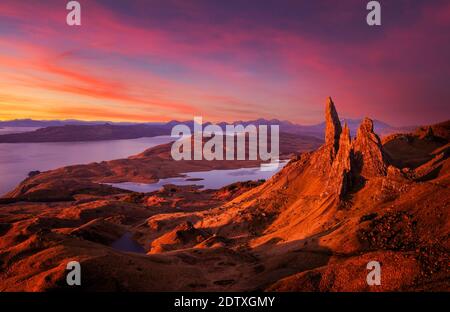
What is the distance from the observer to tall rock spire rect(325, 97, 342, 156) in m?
48.1

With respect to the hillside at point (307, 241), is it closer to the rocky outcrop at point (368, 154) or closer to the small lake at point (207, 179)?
the rocky outcrop at point (368, 154)

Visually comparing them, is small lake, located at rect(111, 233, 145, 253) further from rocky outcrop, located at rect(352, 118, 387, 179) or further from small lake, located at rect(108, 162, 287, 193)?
small lake, located at rect(108, 162, 287, 193)

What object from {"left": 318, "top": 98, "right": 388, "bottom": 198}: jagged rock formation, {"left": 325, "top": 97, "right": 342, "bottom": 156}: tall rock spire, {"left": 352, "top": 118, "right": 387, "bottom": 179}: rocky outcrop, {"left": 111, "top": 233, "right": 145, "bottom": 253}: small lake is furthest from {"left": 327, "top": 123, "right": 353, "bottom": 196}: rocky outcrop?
{"left": 111, "top": 233, "right": 145, "bottom": 253}: small lake

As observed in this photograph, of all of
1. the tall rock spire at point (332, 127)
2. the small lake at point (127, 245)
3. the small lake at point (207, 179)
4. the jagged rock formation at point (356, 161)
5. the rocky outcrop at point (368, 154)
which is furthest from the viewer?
the small lake at point (207, 179)

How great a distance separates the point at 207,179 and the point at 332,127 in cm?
12533

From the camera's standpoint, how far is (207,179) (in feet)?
560

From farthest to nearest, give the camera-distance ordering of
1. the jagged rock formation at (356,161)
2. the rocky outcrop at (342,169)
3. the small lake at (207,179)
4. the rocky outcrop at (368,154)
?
the small lake at (207,179) < the rocky outcrop at (342,169) < the jagged rock formation at (356,161) < the rocky outcrop at (368,154)

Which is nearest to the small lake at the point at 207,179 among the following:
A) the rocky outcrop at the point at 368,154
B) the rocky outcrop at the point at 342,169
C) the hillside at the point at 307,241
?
the hillside at the point at 307,241

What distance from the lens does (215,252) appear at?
33.8 m

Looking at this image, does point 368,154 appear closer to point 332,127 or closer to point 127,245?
point 332,127

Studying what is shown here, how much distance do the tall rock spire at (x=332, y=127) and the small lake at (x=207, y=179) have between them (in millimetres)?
96707

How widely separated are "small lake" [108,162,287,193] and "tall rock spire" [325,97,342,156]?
96707mm

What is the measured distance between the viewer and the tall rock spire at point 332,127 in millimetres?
48125
